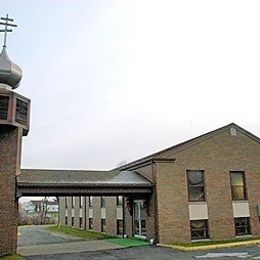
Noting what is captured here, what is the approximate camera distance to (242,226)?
904 inches

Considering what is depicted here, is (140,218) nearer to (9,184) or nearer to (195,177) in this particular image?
(195,177)

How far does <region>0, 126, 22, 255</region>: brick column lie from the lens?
1759cm

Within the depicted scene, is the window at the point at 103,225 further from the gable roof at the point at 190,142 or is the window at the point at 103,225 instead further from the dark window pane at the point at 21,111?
the dark window pane at the point at 21,111

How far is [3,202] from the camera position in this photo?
17938mm

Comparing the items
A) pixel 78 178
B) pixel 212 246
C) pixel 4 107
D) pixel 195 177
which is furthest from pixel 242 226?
pixel 4 107

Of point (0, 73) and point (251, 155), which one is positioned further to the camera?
point (251, 155)

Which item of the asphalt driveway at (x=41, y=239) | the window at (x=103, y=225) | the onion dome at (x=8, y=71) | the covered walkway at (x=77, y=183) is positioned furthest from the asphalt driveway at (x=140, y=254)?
the window at (x=103, y=225)

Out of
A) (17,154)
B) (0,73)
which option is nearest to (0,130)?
(17,154)

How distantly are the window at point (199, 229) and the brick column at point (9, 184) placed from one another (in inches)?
385

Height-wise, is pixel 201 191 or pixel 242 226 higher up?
pixel 201 191

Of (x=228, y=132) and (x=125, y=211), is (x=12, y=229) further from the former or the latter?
(x=228, y=132)

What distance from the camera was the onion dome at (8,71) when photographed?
1881 centimetres

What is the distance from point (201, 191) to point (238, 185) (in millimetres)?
2839

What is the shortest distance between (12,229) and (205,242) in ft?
33.9
